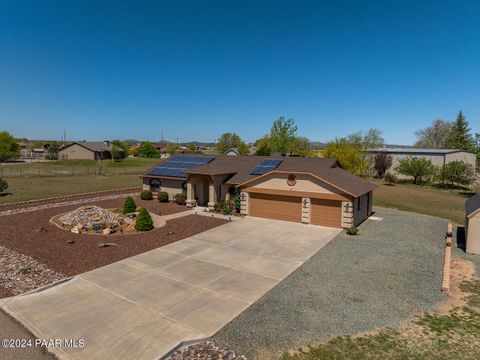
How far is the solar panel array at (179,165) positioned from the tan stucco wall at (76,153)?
63.6m

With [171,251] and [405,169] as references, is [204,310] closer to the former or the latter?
[171,251]

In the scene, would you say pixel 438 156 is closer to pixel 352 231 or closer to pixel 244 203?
pixel 352 231

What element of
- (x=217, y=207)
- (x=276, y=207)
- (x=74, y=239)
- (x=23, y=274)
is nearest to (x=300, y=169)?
(x=276, y=207)

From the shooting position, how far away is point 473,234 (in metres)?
16.1

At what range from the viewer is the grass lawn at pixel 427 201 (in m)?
26.6

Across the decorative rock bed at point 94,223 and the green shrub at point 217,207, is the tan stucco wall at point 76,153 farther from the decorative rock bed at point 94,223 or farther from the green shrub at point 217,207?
the green shrub at point 217,207

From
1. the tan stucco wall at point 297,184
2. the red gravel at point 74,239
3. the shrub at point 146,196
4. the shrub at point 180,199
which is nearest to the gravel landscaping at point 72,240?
the red gravel at point 74,239

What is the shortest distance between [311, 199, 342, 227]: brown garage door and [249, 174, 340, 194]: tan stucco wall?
0.80 meters

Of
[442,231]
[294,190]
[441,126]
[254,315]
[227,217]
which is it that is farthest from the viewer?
[441,126]

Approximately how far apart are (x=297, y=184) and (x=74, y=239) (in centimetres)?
1468

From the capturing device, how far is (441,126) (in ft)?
254

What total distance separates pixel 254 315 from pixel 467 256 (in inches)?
518

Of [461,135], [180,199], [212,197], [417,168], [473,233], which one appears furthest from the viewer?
[461,135]

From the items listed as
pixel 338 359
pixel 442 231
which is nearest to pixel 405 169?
pixel 442 231
